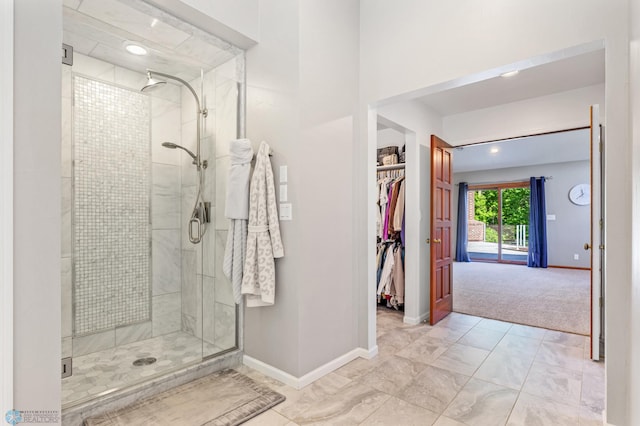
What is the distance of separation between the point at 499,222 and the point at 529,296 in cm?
482

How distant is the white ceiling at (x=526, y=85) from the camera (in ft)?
10.1

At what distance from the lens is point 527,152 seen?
6.98m

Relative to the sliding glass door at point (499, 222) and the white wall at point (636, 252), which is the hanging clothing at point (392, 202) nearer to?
the white wall at point (636, 252)

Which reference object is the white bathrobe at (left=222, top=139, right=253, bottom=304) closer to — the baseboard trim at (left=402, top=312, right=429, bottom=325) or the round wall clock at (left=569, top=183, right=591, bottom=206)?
the baseboard trim at (left=402, top=312, right=429, bottom=325)

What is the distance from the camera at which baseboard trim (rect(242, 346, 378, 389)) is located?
2.21 metres

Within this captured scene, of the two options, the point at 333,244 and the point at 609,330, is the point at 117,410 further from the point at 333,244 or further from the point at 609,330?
the point at 609,330

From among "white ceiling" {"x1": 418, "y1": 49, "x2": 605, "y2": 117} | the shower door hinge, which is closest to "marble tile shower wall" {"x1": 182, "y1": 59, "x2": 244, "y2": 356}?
the shower door hinge

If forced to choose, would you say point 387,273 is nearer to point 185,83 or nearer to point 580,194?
point 185,83

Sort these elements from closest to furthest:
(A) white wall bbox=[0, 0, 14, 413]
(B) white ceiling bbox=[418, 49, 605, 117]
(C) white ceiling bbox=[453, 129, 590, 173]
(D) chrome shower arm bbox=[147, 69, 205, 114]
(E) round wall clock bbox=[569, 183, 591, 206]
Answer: (A) white wall bbox=[0, 0, 14, 413] < (D) chrome shower arm bbox=[147, 69, 205, 114] < (B) white ceiling bbox=[418, 49, 605, 117] < (C) white ceiling bbox=[453, 129, 590, 173] < (E) round wall clock bbox=[569, 183, 591, 206]

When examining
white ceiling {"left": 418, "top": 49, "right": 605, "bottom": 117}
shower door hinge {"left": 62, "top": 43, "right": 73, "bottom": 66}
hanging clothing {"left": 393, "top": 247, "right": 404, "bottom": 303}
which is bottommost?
hanging clothing {"left": 393, "top": 247, "right": 404, "bottom": 303}

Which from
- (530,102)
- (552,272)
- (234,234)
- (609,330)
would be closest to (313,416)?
(234,234)

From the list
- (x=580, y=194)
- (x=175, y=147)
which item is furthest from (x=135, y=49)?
(x=580, y=194)

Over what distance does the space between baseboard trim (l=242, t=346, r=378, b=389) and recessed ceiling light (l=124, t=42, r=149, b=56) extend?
2.48 m

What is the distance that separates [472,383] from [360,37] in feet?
9.30
